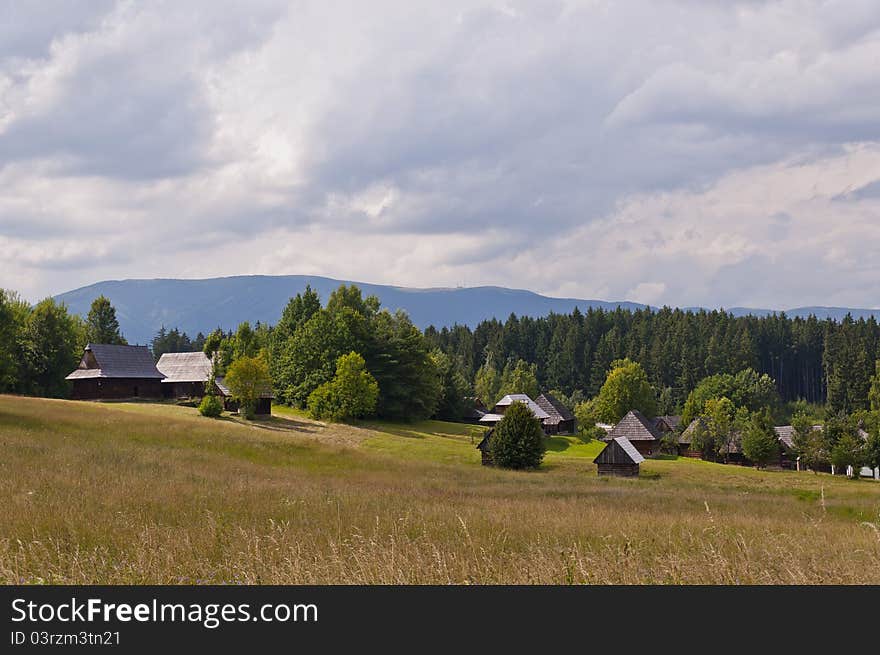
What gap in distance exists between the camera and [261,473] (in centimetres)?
2922

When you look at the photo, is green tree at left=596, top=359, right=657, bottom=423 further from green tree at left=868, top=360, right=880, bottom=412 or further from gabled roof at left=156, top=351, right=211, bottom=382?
gabled roof at left=156, top=351, right=211, bottom=382

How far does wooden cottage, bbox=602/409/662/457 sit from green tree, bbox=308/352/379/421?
31.2m

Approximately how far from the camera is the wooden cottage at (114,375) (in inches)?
3167

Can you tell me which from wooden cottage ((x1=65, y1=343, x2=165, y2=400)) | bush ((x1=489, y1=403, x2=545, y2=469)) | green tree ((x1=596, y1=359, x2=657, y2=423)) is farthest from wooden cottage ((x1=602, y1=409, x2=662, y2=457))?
wooden cottage ((x1=65, y1=343, x2=165, y2=400))

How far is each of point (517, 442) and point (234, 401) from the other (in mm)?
34714

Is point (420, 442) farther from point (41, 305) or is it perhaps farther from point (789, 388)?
point (789, 388)

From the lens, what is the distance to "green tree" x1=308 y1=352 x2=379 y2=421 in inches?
3095

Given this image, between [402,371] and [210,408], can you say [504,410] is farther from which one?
[210,408]

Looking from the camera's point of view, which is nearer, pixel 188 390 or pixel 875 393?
pixel 188 390

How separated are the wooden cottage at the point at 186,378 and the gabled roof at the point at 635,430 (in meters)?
49.8

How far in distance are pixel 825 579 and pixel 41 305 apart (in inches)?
3679

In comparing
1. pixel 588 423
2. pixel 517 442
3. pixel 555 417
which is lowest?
pixel 588 423

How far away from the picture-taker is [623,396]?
114938 mm

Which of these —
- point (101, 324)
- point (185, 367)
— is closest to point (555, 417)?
point (185, 367)
